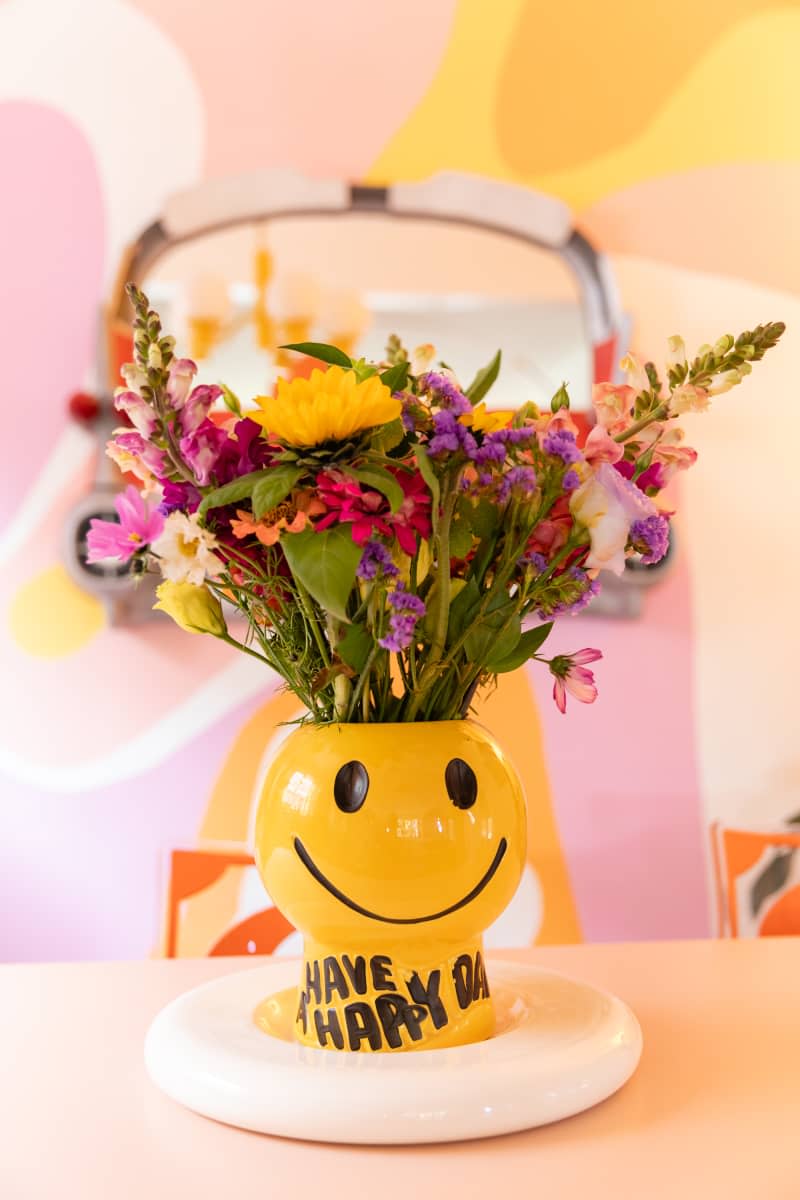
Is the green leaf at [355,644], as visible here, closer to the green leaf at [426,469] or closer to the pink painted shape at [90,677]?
the green leaf at [426,469]

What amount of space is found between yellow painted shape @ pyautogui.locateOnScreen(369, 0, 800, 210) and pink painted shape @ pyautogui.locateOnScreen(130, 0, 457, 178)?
5cm

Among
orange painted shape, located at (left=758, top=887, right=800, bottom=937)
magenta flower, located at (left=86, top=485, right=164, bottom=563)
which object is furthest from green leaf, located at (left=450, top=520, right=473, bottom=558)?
→ orange painted shape, located at (left=758, top=887, right=800, bottom=937)

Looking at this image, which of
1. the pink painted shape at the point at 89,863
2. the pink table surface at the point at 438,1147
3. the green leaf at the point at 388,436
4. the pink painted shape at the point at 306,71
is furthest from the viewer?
the pink painted shape at the point at 306,71

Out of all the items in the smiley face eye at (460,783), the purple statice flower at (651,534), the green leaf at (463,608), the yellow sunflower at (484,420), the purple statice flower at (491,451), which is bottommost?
the smiley face eye at (460,783)

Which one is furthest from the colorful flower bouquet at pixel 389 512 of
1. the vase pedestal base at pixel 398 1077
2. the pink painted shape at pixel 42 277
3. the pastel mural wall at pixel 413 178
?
the pink painted shape at pixel 42 277

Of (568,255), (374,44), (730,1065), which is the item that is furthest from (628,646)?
(730,1065)

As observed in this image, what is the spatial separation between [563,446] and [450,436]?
79mm

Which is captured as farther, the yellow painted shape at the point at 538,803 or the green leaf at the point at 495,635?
the yellow painted shape at the point at 538,803

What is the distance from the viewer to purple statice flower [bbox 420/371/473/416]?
788 mm

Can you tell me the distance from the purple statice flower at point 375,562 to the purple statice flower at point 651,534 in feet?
0.60

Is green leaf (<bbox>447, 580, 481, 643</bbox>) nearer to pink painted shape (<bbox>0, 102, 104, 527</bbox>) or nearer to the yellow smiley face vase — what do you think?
the yellow smiley face vase

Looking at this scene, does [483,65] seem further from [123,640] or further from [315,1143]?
[315,1143]

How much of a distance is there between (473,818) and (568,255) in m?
1.87

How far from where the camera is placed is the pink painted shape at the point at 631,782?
2.38 metres
